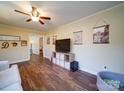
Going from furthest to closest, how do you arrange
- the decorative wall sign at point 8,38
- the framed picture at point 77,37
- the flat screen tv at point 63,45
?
1. the decorative wall sign at point 8,38
2. the flat screen tv at point 63,45
3. the framed picture at point 77,37

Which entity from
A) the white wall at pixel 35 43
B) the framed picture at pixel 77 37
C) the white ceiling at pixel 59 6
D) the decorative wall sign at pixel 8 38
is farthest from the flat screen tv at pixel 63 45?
the white wall at pixel 35 43

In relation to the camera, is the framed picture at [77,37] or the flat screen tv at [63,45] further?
the flat screen tv at [63,45]

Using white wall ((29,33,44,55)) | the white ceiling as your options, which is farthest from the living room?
white wall ((29,33,44,55))

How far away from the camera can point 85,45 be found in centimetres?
378

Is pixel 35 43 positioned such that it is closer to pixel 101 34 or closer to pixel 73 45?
pixel 73 45

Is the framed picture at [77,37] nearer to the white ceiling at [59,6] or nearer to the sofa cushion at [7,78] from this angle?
the white ceiling at [59,6]

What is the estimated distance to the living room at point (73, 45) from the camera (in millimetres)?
2459

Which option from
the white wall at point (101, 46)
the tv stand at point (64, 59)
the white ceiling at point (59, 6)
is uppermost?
the white ceiling at point (59, 6)

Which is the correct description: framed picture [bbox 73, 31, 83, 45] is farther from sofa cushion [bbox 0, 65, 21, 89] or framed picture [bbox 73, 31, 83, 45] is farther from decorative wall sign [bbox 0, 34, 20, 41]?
decorative wall sign [bbox 0, 34, 20, 41]

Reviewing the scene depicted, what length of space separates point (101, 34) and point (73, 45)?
1620 mm

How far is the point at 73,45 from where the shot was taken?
175 inches

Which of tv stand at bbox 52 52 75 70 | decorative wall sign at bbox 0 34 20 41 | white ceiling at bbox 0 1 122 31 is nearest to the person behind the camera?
white ceiling at bbox 0 1 122 31

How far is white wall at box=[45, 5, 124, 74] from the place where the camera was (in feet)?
8.54

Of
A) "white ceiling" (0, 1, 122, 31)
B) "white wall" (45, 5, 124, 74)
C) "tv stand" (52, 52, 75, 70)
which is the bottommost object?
"tv stand" (52, 52, 75, 70)
